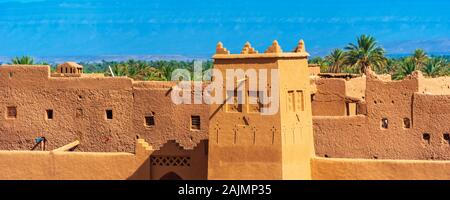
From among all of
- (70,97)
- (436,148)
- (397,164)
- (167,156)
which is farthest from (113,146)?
(397,164)

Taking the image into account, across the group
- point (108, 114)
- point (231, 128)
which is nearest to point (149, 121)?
point (108, 114)

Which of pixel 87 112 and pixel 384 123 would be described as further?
pixel 87 112

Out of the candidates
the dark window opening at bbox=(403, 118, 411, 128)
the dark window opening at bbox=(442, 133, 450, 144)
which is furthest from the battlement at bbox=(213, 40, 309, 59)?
the dark window opening at bbox=(442, 133, 450, 144)

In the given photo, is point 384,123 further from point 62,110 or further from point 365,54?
point 365,54

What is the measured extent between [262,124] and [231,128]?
1.01m

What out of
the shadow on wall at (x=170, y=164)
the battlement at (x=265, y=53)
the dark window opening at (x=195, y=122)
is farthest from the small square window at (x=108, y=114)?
the battlement at (x=265, y=53)

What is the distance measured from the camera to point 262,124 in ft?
94.9

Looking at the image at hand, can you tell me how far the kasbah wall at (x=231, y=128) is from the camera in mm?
29234

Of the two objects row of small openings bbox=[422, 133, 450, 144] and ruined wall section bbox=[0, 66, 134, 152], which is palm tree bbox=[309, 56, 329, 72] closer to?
ruined wall section bbox=[0, 66, 134, 152]

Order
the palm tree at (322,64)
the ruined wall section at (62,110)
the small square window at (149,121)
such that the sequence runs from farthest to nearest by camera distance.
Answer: the palm tree at (322,64), the ruined wall section at (62,110), the small square window at (149,121)

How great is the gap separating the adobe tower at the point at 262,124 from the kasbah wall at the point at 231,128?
32 mm

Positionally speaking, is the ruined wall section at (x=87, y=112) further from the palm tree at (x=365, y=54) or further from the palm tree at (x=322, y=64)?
the palm tree at (x=322, y=64)
